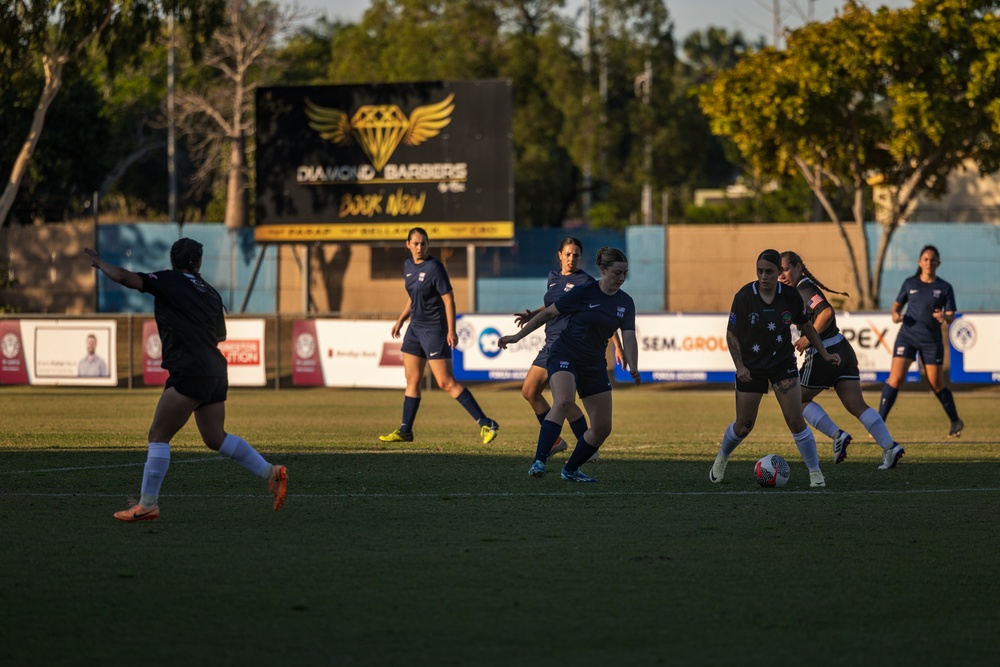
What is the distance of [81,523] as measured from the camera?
9.02 metres

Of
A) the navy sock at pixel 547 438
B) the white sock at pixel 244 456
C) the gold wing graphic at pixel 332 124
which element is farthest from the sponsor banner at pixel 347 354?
the white sock at pixel 244 456

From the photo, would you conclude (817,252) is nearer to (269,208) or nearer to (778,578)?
(269,208)

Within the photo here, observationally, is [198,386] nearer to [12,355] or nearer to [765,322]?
[765,322]

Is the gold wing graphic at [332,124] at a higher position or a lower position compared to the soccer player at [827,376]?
higher

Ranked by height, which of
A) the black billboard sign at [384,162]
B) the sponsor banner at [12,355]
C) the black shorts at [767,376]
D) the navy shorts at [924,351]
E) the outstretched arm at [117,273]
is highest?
the black billboard sign at [384,162]

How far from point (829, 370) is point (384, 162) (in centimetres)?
1983

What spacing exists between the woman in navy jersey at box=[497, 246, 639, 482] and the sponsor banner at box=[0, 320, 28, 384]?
56.7 ft

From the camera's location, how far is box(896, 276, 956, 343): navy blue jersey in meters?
15.9

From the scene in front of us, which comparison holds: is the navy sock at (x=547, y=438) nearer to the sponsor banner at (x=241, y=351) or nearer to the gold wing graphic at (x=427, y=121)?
the sponsor banner at (x=241, y=351)

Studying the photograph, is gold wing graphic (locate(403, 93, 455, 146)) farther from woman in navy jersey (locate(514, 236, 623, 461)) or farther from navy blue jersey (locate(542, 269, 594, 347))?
navy blue jersey (locate(542, 269, 594, 347))

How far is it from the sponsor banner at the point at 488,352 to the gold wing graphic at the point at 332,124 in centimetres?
773

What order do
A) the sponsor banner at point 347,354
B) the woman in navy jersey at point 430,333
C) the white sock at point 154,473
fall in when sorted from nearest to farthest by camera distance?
the white sock at point 154,473 < the woman in navy jersey at point 430,333 < the sponsor banner at point 347,354

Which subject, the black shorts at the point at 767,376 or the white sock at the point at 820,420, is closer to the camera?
the black shorts at the point at 767,376

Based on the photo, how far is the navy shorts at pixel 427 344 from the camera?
47.8ft
